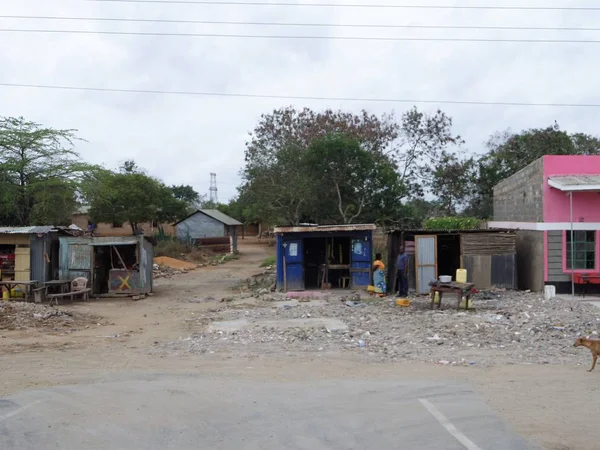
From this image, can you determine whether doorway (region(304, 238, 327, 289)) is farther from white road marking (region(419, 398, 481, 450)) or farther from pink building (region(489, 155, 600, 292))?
white road marking (region(419, 398, 481, 450))

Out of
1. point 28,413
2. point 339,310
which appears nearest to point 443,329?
point 339,310

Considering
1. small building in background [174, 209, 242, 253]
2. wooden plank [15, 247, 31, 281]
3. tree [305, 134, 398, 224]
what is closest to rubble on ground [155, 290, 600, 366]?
wooden plank [15, 247, 31, 281]

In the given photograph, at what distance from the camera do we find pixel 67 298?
846 inches

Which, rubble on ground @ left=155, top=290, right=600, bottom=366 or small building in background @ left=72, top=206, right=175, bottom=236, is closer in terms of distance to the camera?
rubble on ground @ left=155, top=290, right=600, bottom=366

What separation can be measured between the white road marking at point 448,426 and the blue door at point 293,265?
13769 millimetres

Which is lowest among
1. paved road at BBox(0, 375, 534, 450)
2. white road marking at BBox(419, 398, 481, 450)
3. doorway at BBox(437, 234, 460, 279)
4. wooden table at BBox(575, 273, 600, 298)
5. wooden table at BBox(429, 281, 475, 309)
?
paved road at BBox(0, 375, 534, 450)

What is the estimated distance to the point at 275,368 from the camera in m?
9.80

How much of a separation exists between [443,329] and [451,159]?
29.4 metres

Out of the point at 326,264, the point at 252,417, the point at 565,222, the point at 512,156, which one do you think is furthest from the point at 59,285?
the point at 512,156

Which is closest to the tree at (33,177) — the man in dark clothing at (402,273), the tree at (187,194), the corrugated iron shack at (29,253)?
the corrugated iron shack at (29,253)

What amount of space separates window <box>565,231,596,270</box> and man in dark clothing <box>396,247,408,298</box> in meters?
4.96

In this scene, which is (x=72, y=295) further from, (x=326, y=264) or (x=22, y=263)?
(x=326, y=264)

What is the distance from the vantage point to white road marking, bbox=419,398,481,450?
5.72 m

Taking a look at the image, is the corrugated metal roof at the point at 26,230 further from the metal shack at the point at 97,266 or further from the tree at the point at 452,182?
the tree at the point at 452,182
